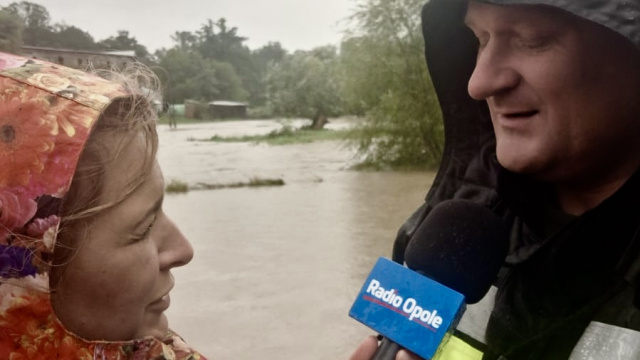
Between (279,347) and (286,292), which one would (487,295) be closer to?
(279,347)

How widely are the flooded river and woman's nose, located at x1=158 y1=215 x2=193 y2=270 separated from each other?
230 millimetres

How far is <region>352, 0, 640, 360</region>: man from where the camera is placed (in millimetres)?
883

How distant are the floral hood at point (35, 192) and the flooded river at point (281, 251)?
11.7 inches

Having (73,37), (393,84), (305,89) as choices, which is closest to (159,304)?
(73,37)

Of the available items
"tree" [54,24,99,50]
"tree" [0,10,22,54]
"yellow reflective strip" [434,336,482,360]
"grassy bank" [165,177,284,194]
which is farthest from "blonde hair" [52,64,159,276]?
"grassy bank" [165,177,284,194]

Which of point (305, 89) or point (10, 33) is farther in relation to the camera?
point (305, 89)

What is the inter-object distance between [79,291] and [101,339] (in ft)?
0.24

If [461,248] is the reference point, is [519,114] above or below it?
above

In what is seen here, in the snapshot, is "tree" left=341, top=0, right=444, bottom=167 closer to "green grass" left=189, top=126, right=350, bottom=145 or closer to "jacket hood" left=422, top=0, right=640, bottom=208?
"green grass" left=189, top=126, right=350, bottom=145

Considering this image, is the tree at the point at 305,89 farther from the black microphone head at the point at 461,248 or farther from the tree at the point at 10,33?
the black microphone head at the point at 461,248

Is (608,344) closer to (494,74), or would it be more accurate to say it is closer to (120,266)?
(494,74)

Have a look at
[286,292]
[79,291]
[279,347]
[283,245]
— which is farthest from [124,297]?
[283,245]

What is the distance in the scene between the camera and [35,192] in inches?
35.2

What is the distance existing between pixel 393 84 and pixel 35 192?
8785 mm
